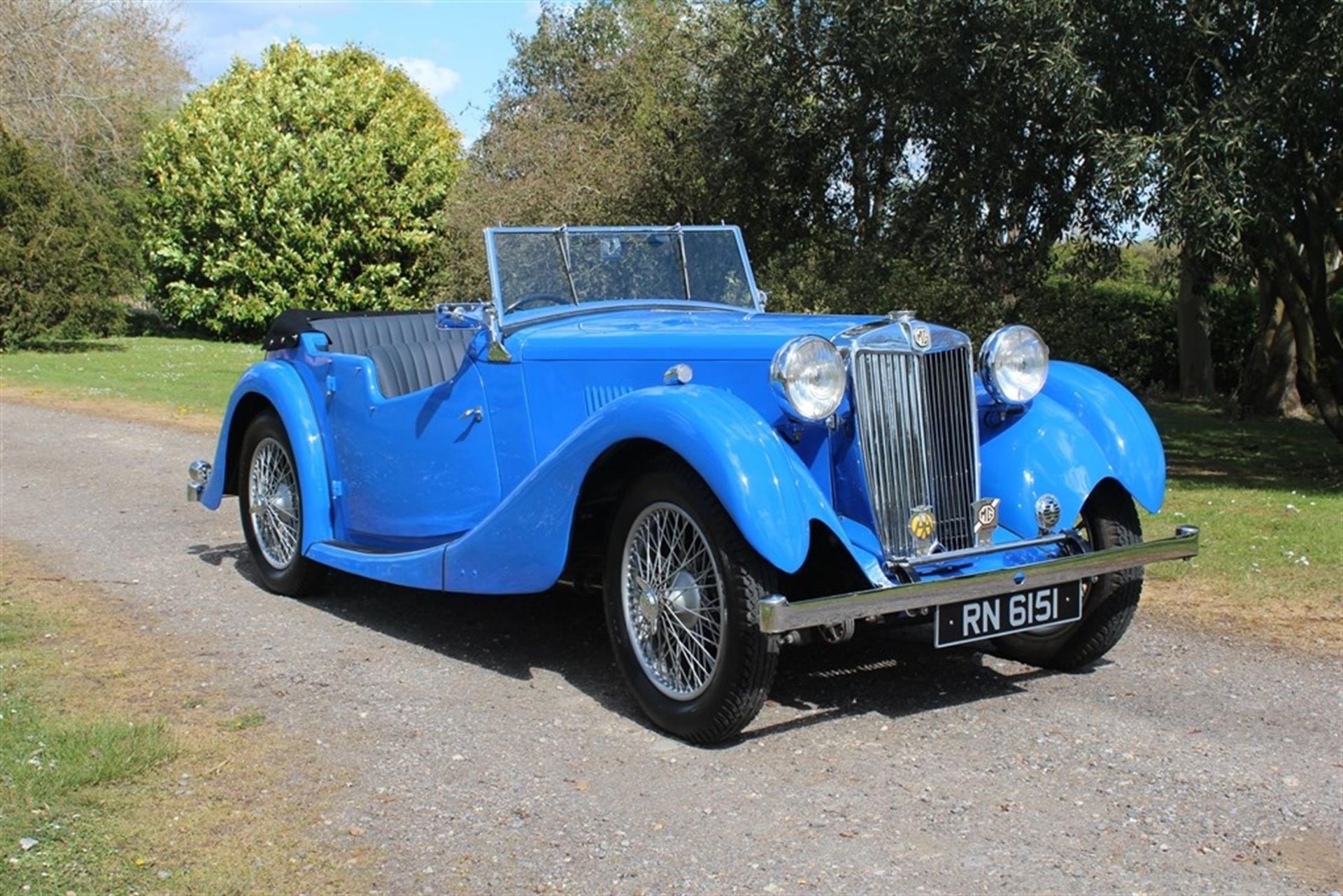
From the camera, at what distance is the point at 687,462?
4.70 meters

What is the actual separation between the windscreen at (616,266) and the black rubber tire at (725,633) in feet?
5.41

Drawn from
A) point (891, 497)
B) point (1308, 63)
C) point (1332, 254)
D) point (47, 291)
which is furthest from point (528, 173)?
point (891, 497)

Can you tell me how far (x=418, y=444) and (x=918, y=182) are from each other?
973 centimetres

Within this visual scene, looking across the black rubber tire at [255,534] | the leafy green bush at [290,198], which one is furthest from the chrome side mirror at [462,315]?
the leafy green bush at [290,198]

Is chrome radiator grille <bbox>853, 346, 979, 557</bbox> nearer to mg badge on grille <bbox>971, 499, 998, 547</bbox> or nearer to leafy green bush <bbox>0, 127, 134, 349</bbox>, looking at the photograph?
mg badge on grille <bbox>971, 499, 998, 547</bbox>

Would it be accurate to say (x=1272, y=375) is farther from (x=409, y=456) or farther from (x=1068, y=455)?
(x=409, y=456)

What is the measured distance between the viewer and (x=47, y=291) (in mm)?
23688

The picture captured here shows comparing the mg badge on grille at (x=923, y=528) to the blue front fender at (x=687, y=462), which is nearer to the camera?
the blue front fender at (x=687, y=462)

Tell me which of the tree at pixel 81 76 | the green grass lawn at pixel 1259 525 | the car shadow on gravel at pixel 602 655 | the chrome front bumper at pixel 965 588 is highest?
the tree at pixel 81 76

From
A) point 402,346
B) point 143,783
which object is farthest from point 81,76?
point 143,783

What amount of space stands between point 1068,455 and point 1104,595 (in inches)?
23.1

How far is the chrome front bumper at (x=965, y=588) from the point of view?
4.32 metres

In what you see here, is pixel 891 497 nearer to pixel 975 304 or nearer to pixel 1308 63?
pixel 1308 63

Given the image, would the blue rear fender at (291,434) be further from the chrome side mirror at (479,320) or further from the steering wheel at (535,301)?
the steering wheel at (535,301)
